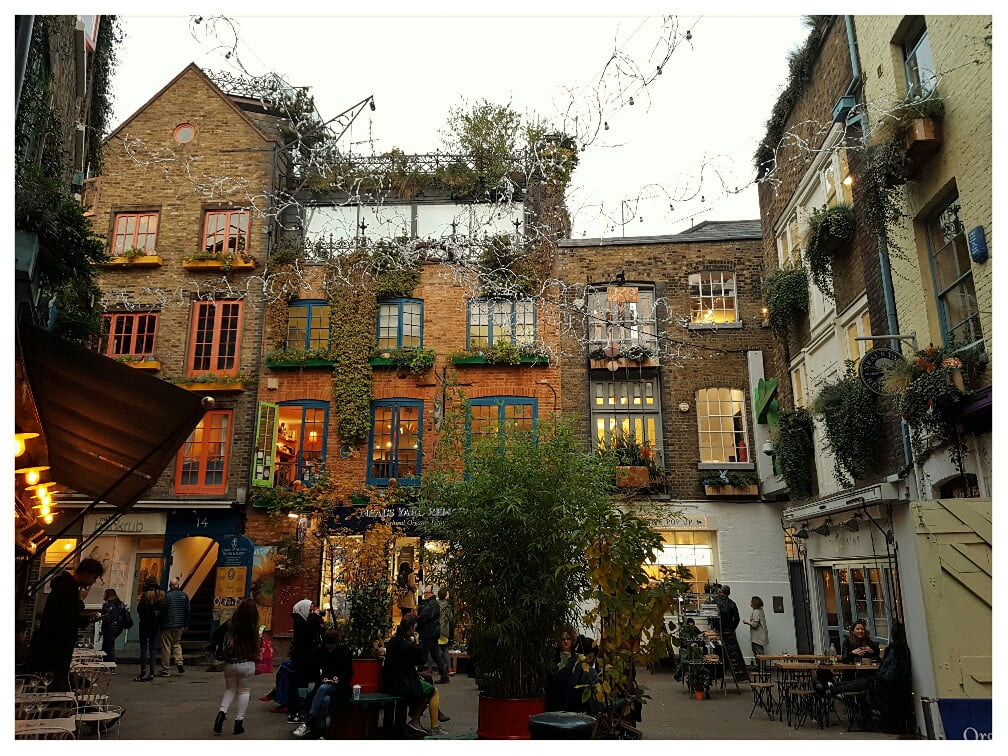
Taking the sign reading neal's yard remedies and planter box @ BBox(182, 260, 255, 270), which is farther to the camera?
planter box @ BBox(182, 260, 255, 270)

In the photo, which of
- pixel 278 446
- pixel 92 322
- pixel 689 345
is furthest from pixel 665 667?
pixel 92 322

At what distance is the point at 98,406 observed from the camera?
271 inches

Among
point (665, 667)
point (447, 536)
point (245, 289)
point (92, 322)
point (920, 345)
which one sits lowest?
point (665, 667)

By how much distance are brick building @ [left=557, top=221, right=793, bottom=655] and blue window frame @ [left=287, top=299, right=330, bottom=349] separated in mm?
5432

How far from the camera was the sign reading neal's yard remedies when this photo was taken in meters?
8.86

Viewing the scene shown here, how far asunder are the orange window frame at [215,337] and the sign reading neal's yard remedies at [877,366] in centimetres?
1301

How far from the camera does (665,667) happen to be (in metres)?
14.6

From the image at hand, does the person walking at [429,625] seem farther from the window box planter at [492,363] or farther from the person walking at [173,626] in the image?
the window box planter at [492,363]

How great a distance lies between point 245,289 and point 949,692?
15486 mm

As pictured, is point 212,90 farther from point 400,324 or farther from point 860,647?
point 860,647

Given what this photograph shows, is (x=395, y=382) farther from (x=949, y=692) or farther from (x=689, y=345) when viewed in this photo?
(x=949, y=692)

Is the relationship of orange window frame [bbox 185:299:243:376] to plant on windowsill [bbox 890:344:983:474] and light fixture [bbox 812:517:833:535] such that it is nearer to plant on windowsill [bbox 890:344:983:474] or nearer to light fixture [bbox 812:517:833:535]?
light fixture [bbox 812:517:833:535]

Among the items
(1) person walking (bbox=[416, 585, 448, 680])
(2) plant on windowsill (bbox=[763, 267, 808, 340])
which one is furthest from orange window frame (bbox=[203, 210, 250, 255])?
(2) plant on windowsill (bbox=[763, 267, 808, 340])

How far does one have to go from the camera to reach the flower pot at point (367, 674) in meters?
8.73
